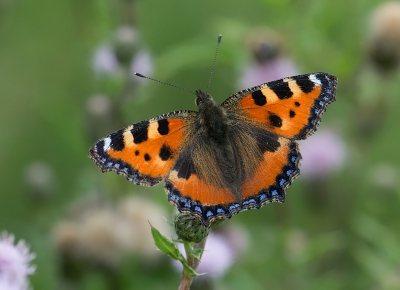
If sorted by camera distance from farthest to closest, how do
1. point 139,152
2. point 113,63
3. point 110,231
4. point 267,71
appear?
point 267,71 → point 113,63 → point 110,231 → point 139,152

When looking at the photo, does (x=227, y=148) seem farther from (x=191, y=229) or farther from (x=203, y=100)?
(x=191, y=229)

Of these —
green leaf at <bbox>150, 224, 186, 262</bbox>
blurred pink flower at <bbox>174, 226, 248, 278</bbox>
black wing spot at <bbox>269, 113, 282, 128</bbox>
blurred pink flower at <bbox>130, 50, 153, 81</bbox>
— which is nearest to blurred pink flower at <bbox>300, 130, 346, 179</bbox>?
blurred pink flower at <bbox>174, 226, 248, 278</bbox>

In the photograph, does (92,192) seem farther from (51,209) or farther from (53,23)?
(53,23)

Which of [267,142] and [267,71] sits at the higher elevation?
[267,71]

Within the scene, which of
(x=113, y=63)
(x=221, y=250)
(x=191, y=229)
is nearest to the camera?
(x=191, y=229)

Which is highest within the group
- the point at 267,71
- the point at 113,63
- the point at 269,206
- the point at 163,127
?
the point at 267,71

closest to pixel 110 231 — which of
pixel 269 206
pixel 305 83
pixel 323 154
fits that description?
pixel 305 83

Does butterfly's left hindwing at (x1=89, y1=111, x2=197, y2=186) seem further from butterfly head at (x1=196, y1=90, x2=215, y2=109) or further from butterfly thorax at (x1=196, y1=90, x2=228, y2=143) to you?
butterfly head at (x1=196, y1=90, x2=215, y2=109)

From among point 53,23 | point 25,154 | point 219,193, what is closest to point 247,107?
point 219,193
